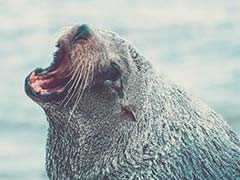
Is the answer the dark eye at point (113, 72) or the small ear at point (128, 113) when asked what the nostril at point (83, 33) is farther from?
the small ear at point (128, 113)

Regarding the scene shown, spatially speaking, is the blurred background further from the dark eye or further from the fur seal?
the dark eye

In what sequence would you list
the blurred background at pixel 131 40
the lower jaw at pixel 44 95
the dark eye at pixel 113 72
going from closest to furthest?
the lower jaw at pixel 44 95
the dark eye at pixel 113 72
the blurred background at pixel 131 40

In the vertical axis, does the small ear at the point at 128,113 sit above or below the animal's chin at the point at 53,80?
below

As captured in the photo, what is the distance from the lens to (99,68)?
7398mm

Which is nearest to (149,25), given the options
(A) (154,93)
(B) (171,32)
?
(B) (171,32)

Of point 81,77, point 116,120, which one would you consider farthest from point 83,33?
point 116,120

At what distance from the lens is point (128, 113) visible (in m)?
7.54

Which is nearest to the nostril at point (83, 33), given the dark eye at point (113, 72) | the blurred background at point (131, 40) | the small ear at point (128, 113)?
the dark eye at point (113, 72)

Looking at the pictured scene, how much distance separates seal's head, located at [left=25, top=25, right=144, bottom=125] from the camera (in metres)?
7.31

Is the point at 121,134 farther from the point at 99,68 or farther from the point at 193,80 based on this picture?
the point at 193,80

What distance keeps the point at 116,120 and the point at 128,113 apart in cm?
8

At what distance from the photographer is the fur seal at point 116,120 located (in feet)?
24.1

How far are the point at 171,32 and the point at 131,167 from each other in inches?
401

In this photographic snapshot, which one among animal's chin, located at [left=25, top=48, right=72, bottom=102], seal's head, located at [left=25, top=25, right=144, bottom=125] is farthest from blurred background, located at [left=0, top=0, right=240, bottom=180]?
animal's chin, located at [left=25, top=48, right=72, bottom=102]
